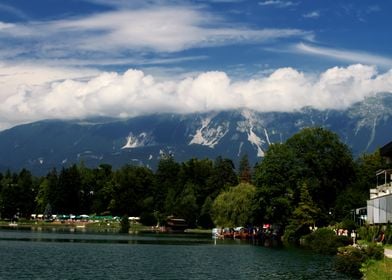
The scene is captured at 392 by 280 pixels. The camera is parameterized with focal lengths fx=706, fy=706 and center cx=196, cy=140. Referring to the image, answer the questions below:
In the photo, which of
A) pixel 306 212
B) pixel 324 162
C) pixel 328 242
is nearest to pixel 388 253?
pixel 328 242

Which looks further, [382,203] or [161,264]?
[382,203]

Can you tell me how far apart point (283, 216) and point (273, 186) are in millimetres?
4704

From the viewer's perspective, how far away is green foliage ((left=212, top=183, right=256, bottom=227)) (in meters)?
126

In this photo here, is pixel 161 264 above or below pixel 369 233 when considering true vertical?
below

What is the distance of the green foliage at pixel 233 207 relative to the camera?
12569cm

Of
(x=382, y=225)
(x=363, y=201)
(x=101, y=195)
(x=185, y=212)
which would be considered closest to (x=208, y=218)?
(x=185, y=212)

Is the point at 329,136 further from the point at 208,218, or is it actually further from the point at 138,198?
the point at 138,198

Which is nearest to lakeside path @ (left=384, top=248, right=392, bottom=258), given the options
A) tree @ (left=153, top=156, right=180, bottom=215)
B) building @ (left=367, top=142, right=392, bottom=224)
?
building @ (left=367, top=142, right=392, bottom=224)

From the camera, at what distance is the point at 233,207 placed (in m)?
129

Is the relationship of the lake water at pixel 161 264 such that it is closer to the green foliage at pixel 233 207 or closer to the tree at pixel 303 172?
the tree at pixel 303 172

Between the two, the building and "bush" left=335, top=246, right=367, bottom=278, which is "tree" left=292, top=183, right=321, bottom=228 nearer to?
the building

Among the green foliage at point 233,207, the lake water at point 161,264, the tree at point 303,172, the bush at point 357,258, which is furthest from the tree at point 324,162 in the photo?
the bush at point 357,258

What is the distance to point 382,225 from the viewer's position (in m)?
72.4

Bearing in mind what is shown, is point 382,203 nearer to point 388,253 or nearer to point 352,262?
point 388,253
